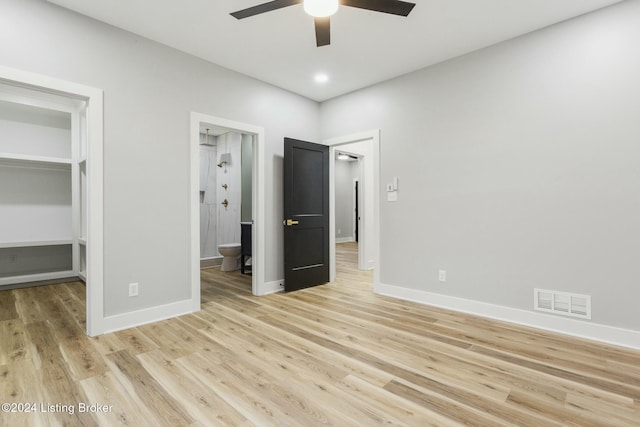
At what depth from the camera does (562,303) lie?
9.21 ft

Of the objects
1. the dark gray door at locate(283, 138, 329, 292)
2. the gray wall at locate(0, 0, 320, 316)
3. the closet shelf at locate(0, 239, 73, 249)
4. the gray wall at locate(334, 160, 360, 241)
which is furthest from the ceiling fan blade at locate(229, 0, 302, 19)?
the gray wall at locate(334, 160, 360, 241)

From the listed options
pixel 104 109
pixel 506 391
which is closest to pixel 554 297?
pixel 506 391

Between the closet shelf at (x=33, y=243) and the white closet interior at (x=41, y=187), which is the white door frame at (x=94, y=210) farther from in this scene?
the closet shelf at (x=33, y=243)

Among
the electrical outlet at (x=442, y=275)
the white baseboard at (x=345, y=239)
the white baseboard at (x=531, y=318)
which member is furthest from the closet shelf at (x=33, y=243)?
the white baseboard at (x=345, y=239)

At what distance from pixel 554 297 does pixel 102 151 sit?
171 inches

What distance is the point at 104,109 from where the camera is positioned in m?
2.83

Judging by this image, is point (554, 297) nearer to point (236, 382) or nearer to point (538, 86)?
point (538, 86)

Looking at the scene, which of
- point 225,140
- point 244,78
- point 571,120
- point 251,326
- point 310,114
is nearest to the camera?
point 571,120

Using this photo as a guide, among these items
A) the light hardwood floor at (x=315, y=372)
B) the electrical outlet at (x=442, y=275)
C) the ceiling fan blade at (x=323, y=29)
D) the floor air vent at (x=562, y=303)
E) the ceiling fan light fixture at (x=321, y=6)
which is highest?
the ceiling fan blade at (x=323, y=29)

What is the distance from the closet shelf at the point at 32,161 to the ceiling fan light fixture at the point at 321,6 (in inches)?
184

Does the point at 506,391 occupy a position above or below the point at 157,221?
below

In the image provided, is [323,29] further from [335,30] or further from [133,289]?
[133,289]

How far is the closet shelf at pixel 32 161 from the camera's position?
430cm

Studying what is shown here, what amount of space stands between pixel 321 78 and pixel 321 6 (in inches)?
79.8
